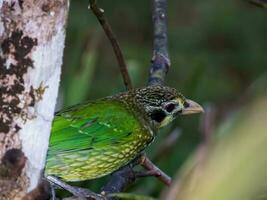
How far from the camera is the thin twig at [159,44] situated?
4.34 metres

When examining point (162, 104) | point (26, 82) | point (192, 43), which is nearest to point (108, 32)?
point (162, 104)

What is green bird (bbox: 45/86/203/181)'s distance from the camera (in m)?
3.87

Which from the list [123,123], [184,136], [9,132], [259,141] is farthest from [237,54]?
[259,141]

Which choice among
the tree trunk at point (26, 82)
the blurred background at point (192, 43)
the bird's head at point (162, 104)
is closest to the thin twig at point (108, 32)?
the bird's head at point (162, 104)

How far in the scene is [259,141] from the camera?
1561 mm

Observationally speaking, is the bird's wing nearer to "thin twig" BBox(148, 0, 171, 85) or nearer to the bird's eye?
the bird's eye

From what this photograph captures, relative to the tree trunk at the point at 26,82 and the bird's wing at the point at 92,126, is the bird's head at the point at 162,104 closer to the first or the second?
the bird's wing at the point at 92,126

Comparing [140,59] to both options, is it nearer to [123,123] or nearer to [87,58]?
[87,58]

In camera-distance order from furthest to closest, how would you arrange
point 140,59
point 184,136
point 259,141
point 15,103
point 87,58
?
1. point 140,59
2. point 184,136
3. point 87,58
4. point 15,103
5. point 259,141

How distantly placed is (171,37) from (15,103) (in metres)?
5.85

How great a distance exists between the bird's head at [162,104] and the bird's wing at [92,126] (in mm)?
124

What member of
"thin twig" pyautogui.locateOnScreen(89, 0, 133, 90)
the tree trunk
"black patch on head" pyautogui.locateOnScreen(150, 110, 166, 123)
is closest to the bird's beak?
"black patch on head" pyautogui.locateOnScreen(150, 110, 166, 123)

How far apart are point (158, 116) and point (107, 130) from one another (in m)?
0.40

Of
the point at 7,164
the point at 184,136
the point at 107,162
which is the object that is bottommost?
the point at 184,136
